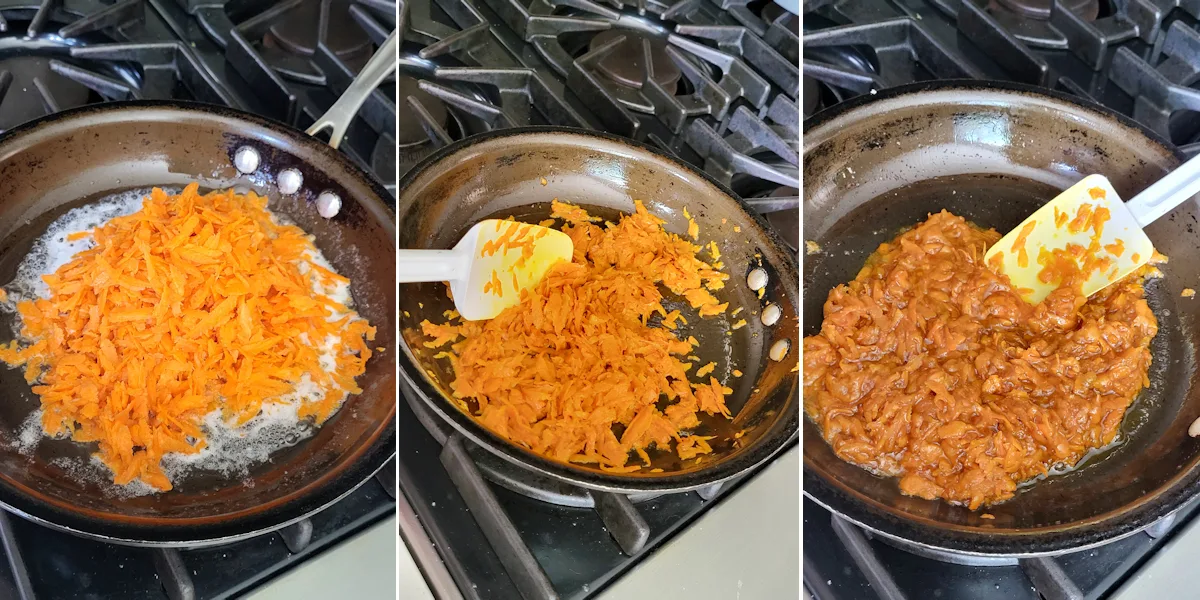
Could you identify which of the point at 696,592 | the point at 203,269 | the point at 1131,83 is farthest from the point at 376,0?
the point at 1131,83

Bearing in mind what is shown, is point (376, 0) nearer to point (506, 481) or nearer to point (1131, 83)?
point (506, 481)

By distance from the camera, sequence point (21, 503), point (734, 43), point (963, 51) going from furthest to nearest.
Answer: point (963, 51)
point (734, 43)
point (21, 503)

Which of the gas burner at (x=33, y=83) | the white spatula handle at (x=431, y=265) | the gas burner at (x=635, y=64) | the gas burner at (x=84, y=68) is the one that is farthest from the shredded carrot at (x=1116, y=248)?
the gas burner at (x=33, y=83)

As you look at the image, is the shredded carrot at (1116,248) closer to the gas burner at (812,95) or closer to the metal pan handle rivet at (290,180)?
the gas burner at (812,95)

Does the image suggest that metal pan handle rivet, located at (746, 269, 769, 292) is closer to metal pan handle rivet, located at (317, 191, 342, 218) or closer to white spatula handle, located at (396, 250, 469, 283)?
white spatula handle, located at (396, 250, 469, 283)

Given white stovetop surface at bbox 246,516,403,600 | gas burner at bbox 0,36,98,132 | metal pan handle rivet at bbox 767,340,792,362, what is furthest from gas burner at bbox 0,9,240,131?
metal pan handle rivet at bbox 767,340,792,362

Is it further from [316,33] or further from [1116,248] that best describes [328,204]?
[1116,248]
